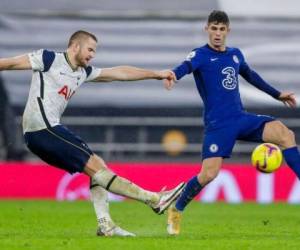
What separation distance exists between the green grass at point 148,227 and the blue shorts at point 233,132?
97cm

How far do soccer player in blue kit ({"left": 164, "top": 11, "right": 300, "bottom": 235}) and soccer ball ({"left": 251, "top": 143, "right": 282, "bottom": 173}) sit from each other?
83cm

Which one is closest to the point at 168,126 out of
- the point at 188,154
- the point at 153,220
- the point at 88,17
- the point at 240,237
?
the point at 188,154

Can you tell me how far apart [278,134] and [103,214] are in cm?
219

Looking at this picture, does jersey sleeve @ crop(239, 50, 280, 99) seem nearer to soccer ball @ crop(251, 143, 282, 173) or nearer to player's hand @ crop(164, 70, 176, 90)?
soccer ball @ crop(251, 143, 282, 173)

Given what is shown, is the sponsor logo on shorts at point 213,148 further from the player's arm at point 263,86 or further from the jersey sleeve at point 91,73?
the jersey sleeve at point 91,73

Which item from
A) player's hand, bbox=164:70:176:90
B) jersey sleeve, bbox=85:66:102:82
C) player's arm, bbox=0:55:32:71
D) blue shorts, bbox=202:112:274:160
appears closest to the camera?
player's arm, bbox=0:55:32:71

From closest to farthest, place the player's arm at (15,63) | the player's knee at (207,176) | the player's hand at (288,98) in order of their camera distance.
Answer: the player's arm at (15,63)
the player's knee at (207,176)
the player's hand at (288,98)

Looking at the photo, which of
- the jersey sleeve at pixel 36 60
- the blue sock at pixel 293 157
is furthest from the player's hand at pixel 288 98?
the jersey sleeve at pixel 36 60

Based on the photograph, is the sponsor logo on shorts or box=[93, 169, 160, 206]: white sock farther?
the sponsor logo on shorts

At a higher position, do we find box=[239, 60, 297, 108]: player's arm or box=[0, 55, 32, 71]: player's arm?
box=[0, 55, 32, 71]: player's arm

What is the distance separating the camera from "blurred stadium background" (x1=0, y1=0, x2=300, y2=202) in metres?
28.2

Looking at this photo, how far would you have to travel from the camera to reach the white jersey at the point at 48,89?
38.5 ft

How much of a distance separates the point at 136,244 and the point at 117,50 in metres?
17.8

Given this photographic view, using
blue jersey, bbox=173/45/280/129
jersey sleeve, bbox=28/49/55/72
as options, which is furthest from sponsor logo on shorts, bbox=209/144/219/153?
jersey sleeve, bbox=28/49/55/72
